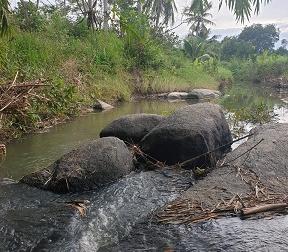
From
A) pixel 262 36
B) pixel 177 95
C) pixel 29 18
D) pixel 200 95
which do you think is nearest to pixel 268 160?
pixel 29 18

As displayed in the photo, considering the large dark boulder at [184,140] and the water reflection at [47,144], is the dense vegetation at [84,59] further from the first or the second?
the large dark boulder at [184,140]

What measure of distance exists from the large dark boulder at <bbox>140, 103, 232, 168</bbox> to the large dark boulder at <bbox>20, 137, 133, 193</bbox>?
0.70m

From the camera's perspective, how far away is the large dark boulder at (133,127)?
7035 millimetres

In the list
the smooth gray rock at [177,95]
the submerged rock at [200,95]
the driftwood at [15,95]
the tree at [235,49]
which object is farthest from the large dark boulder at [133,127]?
the tree at [235,49]

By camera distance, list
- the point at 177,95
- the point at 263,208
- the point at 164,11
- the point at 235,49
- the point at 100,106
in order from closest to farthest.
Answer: the point at 263,208 < the point at 100,106 < the point at 177,95 < the point at 164,11 < the point at 235,49

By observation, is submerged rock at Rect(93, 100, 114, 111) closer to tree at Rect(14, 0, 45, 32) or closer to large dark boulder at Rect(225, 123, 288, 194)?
tree at Rect(14, 0, 45, 32)

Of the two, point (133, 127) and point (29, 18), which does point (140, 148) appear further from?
point (29, 18)

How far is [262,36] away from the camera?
64.8 m

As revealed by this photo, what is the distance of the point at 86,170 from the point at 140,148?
56.1 inches

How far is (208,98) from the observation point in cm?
1858

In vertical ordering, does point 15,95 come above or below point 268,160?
above

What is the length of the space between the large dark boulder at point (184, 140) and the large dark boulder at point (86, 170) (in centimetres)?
70

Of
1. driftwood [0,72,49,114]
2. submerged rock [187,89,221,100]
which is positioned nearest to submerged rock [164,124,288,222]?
driftwood [0,72,49,114]

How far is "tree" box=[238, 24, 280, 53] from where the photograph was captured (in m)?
64.4
